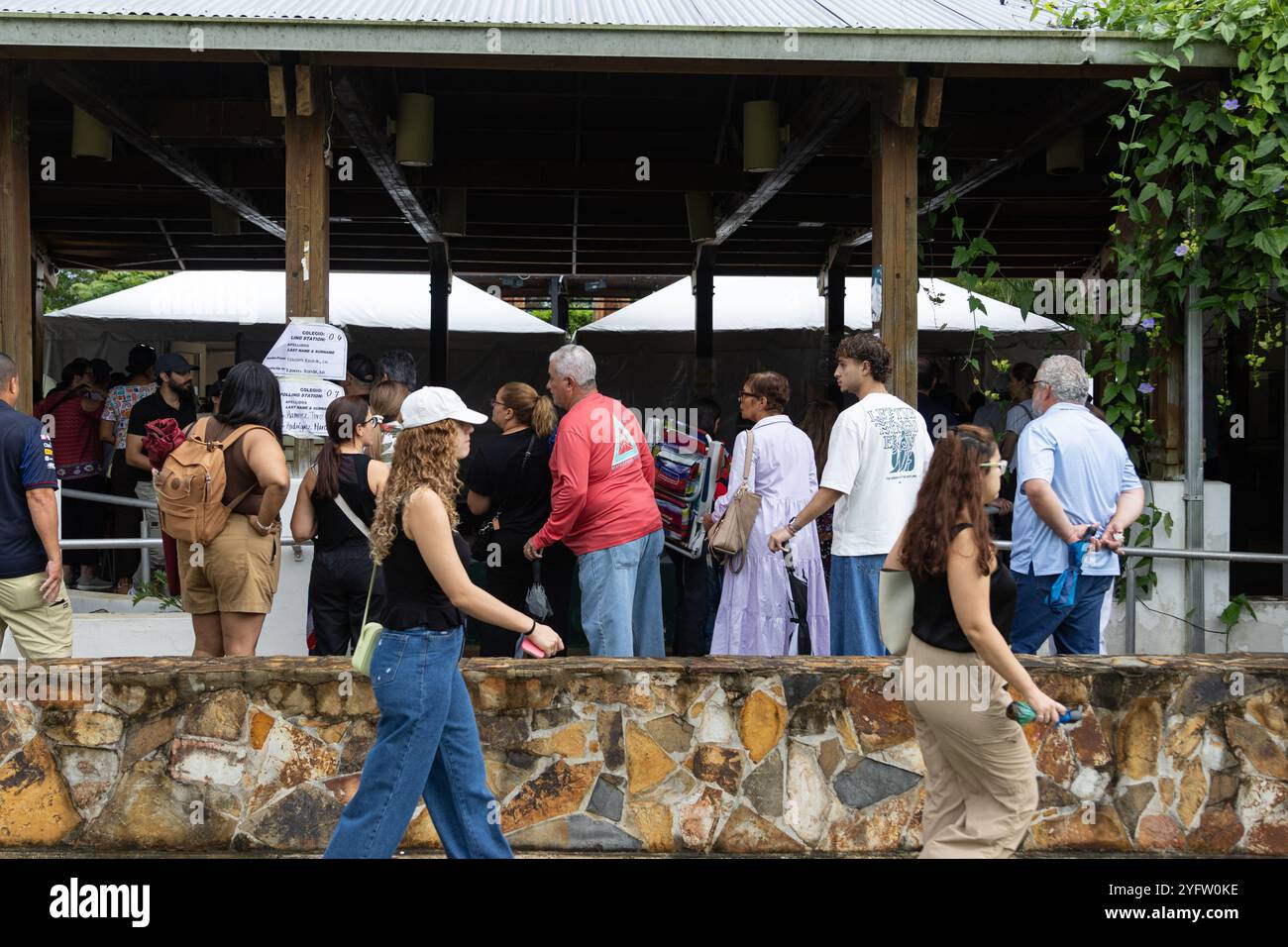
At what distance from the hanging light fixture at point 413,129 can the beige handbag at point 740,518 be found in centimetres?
311

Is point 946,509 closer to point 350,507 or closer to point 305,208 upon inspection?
point 350,507

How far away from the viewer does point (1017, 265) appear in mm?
16172

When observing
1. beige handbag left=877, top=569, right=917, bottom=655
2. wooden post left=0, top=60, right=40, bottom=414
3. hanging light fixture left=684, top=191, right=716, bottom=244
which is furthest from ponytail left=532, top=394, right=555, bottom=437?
hanging light fixture left=684, top=191, right=716, bottom=244

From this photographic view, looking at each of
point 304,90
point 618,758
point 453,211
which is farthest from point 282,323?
point 618,758

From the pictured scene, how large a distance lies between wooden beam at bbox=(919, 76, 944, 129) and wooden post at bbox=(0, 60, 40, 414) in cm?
485

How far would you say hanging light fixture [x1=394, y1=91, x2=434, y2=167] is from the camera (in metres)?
8.37

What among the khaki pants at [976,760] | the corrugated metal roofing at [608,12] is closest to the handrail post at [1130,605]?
the corrugated metal roofing at [608,12]

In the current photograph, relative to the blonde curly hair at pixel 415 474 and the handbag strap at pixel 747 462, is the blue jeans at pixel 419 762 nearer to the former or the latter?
the blonde curly hair at pixel 415 474

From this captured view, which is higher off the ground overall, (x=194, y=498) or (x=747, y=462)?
(x=747, y=462)

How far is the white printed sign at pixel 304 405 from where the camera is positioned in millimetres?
7156

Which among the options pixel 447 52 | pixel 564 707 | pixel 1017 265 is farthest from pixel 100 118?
pixel 1017 265

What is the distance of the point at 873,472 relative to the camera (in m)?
6.09

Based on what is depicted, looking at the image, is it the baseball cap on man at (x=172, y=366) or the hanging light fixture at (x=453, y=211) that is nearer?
the baseball cap on man at (x=172, y=366)

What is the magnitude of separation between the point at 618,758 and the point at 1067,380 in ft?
8.90
